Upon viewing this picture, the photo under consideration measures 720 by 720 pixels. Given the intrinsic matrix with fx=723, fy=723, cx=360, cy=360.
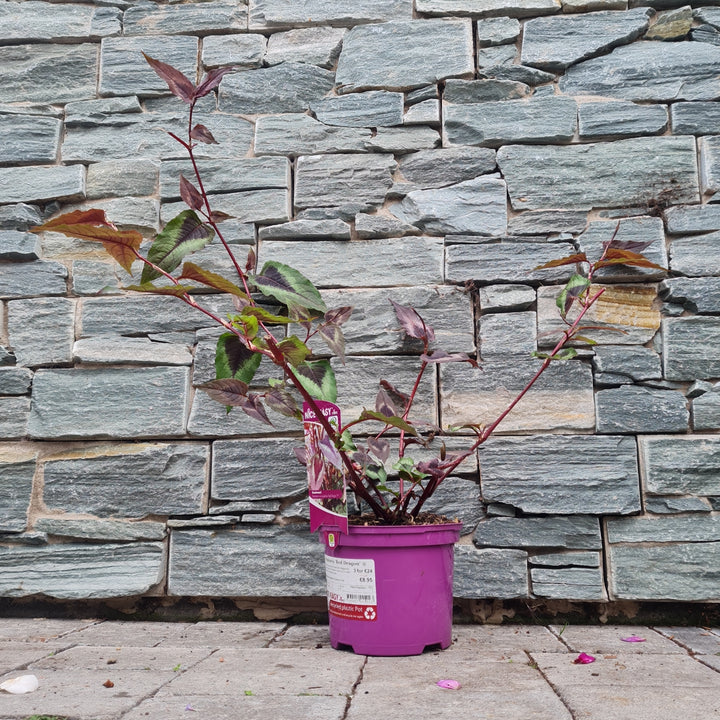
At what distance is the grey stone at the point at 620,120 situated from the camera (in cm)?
218

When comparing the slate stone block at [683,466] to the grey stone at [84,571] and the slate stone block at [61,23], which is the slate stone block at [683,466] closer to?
the grey stone at [84,571]

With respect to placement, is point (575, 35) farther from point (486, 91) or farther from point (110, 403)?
point (110, 403)

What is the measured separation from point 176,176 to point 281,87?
0.44 m

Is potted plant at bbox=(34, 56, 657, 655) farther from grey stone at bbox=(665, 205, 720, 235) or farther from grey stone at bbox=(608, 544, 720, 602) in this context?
grey stone at bbox=(665, 205, 720, 235)

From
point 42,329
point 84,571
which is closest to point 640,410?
point 84,571

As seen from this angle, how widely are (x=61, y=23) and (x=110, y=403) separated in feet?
4.28

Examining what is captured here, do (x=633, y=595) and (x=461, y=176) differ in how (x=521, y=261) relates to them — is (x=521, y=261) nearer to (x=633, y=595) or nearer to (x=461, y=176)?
(x=461, y=176)

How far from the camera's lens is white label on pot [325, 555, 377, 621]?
5.50 ft

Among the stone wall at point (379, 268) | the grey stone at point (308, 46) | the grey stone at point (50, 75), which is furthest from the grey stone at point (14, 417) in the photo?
the grey stone at point (308, 46)

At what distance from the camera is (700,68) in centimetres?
220

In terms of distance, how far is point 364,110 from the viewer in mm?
2271

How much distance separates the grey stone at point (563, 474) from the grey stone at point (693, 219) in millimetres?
638

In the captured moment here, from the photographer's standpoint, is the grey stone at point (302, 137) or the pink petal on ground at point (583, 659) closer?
the pink petal on ground at point (583, 659)

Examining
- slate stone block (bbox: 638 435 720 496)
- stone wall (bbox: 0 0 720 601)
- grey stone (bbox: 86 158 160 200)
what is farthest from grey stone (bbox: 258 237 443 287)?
slate stone block (bbox: 638 435 720 496)
